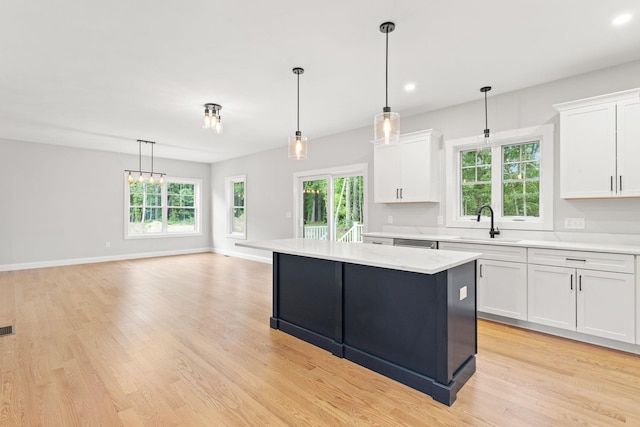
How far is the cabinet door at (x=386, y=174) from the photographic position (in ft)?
15.4

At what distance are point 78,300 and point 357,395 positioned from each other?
13.8 ft

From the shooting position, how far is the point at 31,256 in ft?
21.6

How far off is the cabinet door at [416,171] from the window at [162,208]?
21.2 feet

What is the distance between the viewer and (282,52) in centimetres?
301

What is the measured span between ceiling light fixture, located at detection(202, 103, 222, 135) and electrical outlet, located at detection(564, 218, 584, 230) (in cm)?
419

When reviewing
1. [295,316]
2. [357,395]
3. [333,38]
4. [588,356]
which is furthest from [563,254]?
[333,38]

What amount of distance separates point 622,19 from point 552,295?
8.00 feet

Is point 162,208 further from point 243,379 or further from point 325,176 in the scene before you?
point 243,379

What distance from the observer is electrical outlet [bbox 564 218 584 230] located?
11.2ft

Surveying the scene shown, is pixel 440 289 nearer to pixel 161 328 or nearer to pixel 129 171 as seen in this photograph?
pixel 161 328

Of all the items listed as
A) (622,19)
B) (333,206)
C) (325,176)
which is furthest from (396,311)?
(325,176)

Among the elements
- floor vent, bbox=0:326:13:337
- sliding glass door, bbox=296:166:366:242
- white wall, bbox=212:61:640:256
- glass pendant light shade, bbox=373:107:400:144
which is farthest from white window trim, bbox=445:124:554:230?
floor vent, bbox=0:326:13:337

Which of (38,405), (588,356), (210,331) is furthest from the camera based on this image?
(210,331)

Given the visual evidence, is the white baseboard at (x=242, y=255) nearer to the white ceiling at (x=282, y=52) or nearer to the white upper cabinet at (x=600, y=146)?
the white ceiling at (x=282, y=52)
